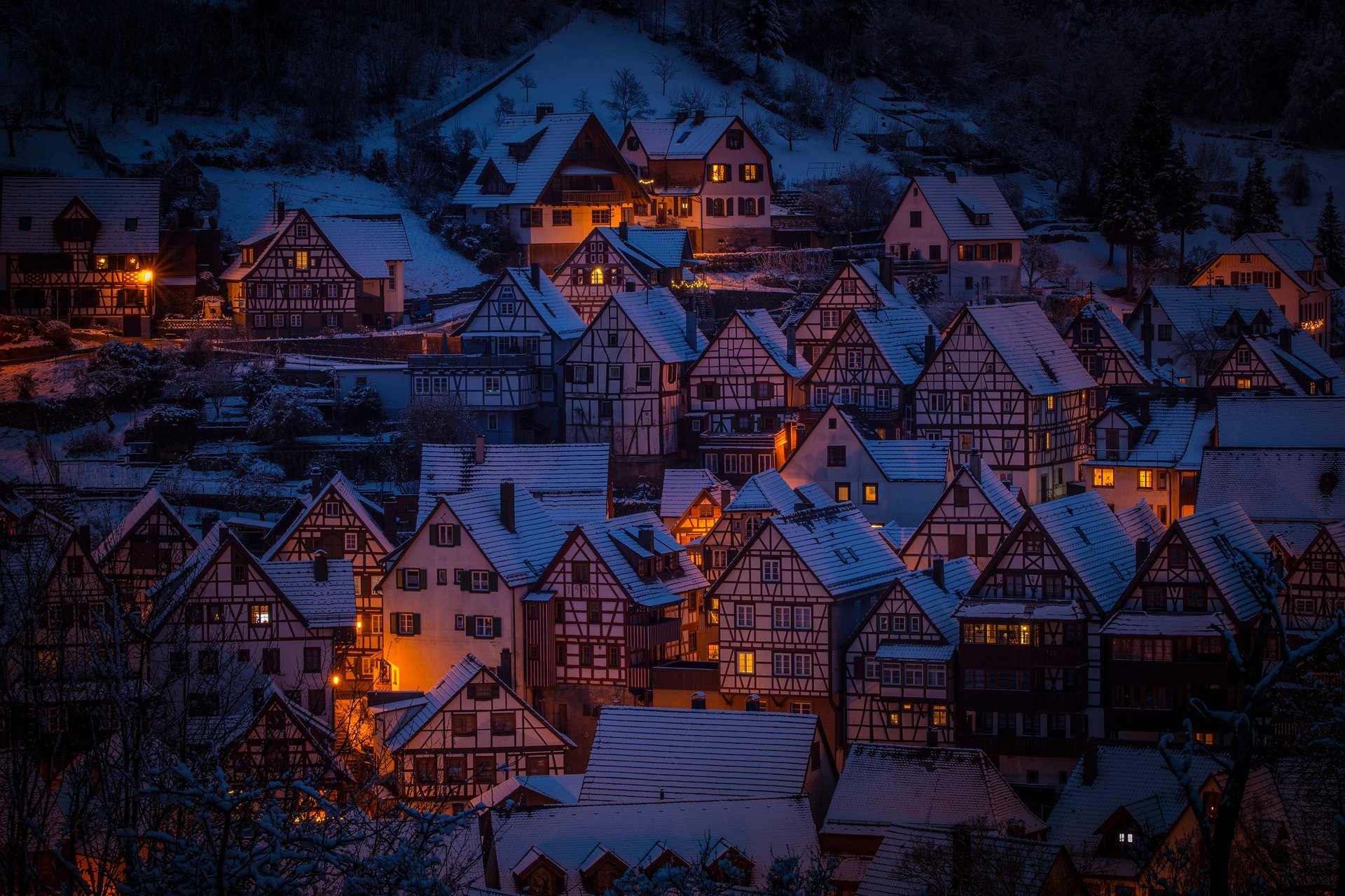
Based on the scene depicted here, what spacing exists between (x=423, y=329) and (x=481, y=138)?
22801mm

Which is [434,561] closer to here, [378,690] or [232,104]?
[378,690]

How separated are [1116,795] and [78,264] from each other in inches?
1989

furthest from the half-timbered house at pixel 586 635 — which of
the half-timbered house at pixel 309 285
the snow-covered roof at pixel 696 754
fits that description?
the half-timbered house at pixel 309 285

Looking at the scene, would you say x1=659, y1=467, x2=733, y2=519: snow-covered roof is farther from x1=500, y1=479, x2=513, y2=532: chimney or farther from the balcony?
the balcony

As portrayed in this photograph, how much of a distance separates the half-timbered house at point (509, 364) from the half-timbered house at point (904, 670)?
74.0 ft

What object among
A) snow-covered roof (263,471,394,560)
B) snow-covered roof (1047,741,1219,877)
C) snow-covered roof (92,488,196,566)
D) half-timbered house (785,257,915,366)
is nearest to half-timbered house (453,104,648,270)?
half-timbered house (785,257,915,366)

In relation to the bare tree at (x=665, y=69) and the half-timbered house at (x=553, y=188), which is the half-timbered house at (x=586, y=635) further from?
the bare tree at (x=665, y=69)

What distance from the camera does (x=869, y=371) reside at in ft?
230

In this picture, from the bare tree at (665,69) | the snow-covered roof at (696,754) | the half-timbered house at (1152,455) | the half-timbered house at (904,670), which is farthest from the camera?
the bare tree at (665,69)

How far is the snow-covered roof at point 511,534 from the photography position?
186 feet

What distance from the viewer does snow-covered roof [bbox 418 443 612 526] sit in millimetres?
62656

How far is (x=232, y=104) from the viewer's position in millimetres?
102438

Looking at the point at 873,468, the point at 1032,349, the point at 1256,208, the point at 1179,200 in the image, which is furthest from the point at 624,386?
the point at 1256,208

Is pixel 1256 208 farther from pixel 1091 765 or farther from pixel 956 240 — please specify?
pixel 1091 765
